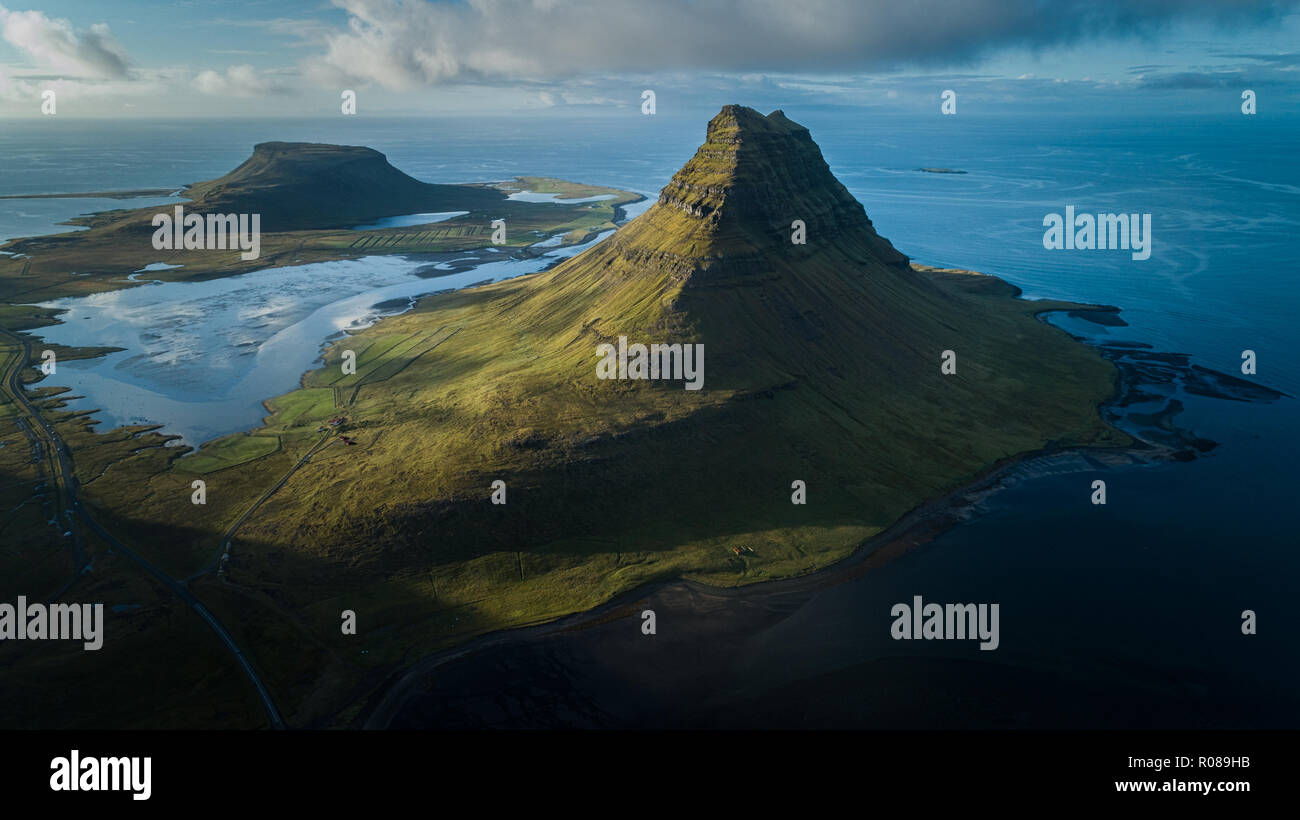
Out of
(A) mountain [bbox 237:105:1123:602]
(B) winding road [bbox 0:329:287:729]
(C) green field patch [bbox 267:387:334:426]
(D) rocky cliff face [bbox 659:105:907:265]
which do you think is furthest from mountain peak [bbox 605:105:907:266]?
(B) winding road [bbox 0:329:287:729]

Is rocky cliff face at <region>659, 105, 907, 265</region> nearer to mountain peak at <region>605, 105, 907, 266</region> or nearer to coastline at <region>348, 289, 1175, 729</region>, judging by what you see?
mountain peak at <region>605, 105, 907, 266</region>

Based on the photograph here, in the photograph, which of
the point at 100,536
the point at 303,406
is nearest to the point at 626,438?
the point at 303,406

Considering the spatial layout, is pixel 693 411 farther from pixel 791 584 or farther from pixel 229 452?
pixel 229 452

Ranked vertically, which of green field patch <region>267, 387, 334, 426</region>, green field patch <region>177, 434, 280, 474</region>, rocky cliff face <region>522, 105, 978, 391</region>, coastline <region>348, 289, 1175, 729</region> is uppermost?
rocky cliff face <region>522, 105, 978, 391</region>

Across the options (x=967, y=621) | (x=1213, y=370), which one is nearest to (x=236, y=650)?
(x=967, y=621)

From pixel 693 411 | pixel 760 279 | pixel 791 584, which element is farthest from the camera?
pixel 760 279

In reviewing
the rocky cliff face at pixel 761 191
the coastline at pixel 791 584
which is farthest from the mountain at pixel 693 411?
the coastline at pixel 791 584
